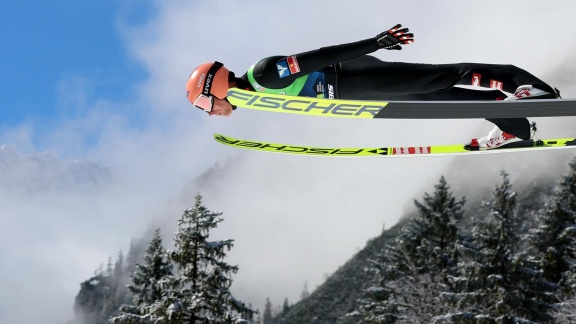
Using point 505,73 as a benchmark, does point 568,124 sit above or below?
above

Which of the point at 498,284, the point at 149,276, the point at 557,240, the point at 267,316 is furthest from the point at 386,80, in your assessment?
the point at 267,316

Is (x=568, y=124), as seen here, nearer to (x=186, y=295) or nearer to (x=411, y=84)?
(x=186, y=295)

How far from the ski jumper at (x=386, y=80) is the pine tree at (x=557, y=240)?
74.0 ft

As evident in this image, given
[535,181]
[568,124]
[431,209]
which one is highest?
[568,124]

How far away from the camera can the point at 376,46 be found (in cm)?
590

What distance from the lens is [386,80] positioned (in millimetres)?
6836

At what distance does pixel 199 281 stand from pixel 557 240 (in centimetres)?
1874

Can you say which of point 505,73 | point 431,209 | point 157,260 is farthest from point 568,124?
point 505,73

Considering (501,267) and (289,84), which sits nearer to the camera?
(289,84)

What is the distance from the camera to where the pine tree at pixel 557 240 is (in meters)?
27.6

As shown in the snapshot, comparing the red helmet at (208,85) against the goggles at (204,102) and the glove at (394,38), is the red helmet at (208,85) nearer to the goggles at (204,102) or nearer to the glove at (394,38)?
the goggles at (204,102)

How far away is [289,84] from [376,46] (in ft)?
3.83

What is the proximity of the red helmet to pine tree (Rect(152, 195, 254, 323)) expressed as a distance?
10.6 meters

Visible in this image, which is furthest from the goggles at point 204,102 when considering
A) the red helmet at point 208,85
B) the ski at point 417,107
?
the ski at point 417,107
